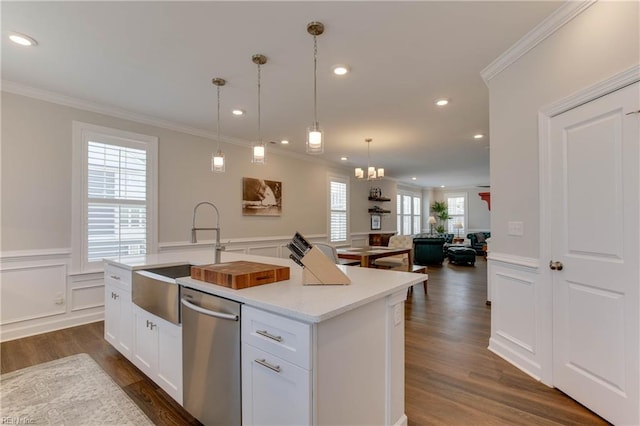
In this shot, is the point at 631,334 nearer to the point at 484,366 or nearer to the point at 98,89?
the point at 484,366

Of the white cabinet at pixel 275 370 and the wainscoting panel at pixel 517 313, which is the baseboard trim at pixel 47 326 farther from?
the wainscoting panel at pixel 517 313

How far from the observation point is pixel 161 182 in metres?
4.32

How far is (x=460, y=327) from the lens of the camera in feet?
11.3

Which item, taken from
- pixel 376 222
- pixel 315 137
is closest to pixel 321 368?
pixel 315 137

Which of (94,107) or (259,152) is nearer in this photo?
(259,152)

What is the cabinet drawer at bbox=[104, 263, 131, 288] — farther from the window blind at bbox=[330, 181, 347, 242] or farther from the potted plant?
the potted plant

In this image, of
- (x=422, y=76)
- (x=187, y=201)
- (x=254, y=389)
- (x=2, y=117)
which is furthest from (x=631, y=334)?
(x=2, y=117)

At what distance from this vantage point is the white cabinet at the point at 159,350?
191cm

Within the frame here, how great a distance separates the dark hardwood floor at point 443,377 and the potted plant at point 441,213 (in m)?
9.31

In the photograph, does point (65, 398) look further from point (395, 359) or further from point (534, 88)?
point (534, 88)

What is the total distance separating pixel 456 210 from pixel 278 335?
12.9 meters

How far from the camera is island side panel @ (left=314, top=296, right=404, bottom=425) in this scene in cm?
127

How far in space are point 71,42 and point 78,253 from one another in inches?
92.6

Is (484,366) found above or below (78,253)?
below
